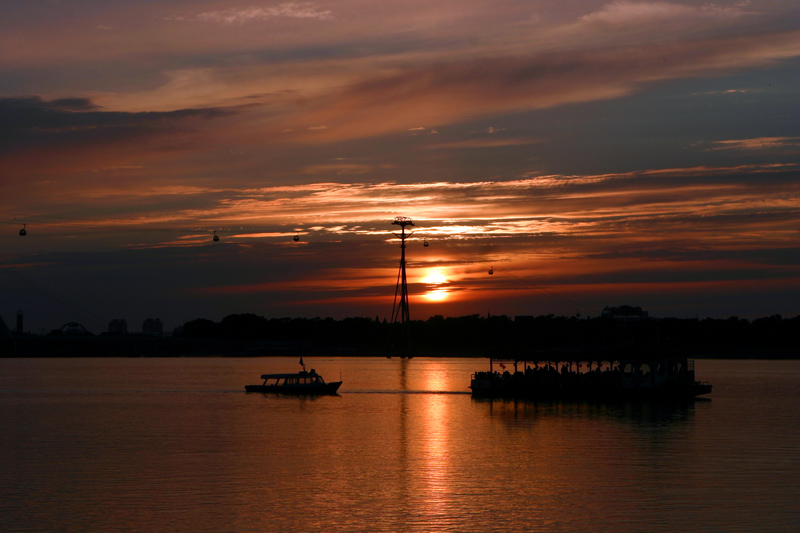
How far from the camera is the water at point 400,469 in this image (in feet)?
126

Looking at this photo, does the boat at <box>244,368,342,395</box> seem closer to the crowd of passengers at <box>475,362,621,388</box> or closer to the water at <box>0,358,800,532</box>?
the water at <box>0,358,800,532</box>

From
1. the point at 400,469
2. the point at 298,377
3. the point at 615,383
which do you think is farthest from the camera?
the point at 298,377

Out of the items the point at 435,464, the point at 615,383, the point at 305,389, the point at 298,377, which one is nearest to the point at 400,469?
the point at 435,464

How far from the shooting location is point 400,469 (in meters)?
53.0

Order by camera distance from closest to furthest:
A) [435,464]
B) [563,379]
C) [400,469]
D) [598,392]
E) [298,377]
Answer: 1. [400,469]
2. [435,464]
3. [598,392]
4. [563,379]
5. [298,377]

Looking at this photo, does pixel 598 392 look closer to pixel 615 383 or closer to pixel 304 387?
pixel 615 383

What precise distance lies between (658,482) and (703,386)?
59.1m

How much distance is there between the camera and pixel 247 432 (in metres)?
72.4

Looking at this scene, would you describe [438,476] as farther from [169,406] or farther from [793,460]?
[169,406]

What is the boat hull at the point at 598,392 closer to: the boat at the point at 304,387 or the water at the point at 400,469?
the water at the point at 400,469

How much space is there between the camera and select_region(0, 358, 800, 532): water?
3838cm

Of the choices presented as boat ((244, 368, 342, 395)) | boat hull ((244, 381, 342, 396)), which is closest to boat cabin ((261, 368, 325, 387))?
boat ((244, 368, 342, 395))

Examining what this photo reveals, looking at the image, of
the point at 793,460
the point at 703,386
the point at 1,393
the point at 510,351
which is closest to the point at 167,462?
the point at 793,460

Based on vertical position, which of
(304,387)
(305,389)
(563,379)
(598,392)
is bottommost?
(305,389)
